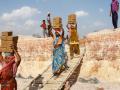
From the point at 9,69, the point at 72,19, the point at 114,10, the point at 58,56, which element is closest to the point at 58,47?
the point at 58,56

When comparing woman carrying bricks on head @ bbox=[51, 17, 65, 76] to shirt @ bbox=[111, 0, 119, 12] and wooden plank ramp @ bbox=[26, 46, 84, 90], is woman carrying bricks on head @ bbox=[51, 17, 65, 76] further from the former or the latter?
shirt @ bbox=[111, 0, 119, 12]

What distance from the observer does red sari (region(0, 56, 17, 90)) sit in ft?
36.6

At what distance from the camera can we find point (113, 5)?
2128 centimetres

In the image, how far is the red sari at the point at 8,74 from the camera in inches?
439

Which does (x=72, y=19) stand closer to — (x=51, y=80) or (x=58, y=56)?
(x=58, y=56)

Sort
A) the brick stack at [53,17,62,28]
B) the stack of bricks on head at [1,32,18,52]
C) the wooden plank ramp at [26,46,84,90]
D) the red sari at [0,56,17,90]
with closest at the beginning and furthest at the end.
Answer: the red sari at [0,56,17,90], the stack of bricks on head at [1,32,18,52], the wooden plank ramp at [26,46,84,90], the brick stack at [53,17,62,28]

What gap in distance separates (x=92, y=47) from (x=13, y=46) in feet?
31.9

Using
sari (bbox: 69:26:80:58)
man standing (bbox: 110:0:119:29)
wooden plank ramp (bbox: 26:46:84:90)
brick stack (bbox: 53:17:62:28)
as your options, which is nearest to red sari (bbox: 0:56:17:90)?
wooden plank ramp (bbox: 26:46:84:90)

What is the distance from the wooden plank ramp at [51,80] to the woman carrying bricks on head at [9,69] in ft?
8.73

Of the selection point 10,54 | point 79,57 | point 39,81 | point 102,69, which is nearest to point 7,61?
point 10,54

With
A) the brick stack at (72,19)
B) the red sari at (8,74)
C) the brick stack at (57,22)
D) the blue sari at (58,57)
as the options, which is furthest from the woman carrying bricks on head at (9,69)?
the brick stack at (72,19)

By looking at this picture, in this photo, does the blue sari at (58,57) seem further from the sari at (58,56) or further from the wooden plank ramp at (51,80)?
the wooden plank ramp at (51,80)

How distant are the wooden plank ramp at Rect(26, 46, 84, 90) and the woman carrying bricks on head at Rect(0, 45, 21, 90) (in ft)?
8.73

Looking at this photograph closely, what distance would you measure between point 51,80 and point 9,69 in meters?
3.61
